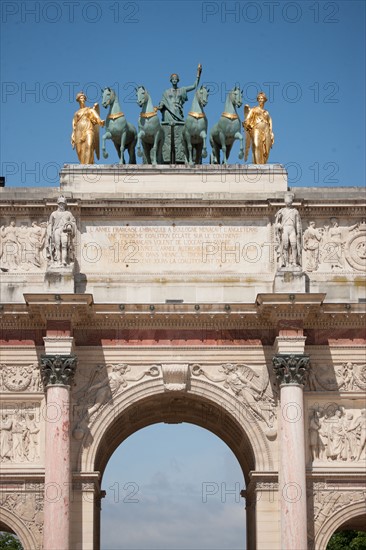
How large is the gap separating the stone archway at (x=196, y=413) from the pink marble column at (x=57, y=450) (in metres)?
1.02

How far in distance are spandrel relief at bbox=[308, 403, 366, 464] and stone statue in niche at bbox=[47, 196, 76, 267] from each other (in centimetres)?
644

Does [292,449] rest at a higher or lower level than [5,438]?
lower

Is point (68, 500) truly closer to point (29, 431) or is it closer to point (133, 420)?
point (29, 431)

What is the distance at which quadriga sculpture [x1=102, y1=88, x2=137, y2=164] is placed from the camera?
107 feet

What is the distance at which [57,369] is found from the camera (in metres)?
29.6

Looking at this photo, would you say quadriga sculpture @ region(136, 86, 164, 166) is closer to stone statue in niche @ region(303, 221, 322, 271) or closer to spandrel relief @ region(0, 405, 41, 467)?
stone statue in niche @ region(303, 221, 322, 271)

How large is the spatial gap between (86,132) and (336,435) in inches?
367

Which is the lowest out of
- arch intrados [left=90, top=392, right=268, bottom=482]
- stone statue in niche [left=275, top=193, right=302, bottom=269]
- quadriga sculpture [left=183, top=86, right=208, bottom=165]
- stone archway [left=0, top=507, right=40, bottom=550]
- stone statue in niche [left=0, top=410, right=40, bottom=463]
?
stone archway [left=0, top=507, right=40, bottom=550]

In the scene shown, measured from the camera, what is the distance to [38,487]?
29719 millimetres

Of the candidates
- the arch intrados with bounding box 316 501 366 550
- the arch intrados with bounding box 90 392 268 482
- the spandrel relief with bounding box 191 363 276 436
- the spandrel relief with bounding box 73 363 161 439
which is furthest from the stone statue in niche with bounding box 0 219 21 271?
the arch intrados with bounding box 316 501 366 550

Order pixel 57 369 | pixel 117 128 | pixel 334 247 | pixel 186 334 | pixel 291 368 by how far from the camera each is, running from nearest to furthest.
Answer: pixel 57 369 < pixel 291 368 < pixel 186 334 < pixel 334 247 < pixel 117 128

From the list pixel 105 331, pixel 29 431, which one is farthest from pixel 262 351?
pixel 29 431

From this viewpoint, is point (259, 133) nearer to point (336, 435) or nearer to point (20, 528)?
point (336, 435)

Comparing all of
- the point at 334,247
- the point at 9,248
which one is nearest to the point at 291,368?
the point at 334,247
